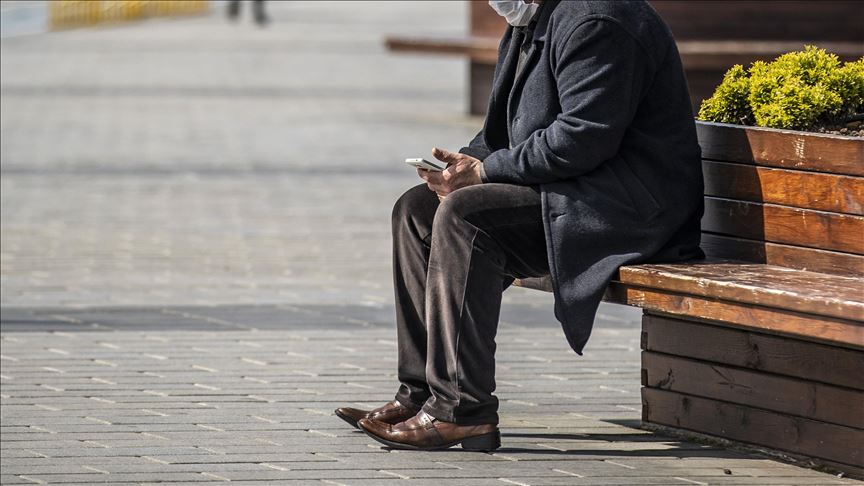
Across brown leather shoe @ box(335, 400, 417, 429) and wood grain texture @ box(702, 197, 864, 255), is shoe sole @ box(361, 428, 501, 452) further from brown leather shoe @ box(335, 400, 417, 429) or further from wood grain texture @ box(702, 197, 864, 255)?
wood grain texture @ box(702, 197, 864, 255)

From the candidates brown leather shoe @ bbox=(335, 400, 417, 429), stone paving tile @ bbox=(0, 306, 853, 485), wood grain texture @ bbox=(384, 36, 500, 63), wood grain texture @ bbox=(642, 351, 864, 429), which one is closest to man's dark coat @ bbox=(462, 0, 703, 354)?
wood grain texture @ bbox=(642, 351, 864, 429)

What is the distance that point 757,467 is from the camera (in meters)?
4.34

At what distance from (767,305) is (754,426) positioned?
568 mm

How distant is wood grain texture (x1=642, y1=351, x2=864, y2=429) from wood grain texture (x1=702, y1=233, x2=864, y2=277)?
32cm

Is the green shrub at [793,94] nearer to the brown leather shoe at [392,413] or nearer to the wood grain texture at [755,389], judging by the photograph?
the wood grain texture at [755,389]

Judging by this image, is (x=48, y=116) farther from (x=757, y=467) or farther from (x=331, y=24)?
(x=331, y=24)

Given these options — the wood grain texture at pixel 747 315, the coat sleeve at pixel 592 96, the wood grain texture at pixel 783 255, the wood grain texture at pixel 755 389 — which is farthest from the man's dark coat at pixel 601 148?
the wood grain texture at pixel 755 389

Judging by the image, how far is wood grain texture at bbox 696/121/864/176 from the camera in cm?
428

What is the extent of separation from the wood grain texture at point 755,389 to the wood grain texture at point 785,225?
385 mm

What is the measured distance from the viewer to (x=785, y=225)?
4.48 meters

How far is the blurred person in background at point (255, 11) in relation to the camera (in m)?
36.2

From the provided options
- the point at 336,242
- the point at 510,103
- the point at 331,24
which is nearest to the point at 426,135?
the point at 336,242

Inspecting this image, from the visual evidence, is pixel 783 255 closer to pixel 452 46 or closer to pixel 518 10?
pixel 518 10

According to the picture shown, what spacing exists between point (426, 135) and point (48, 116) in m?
4.04
